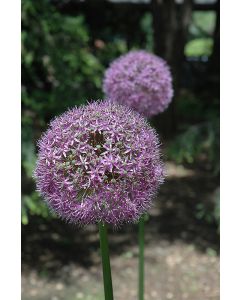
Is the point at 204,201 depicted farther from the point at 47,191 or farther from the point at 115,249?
the point at 47,191

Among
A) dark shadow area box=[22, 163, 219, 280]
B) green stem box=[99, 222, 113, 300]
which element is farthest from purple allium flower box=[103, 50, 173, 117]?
dark shadow area box=[22, 163, 219, 280]

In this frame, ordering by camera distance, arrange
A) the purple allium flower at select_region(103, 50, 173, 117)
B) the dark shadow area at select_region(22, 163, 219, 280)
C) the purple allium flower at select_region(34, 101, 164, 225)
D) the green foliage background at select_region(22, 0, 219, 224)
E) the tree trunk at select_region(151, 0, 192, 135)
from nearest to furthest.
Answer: the purple allium flower at select_region(34, 101, 164, 225) < the purple allium flower at select_region(103, 50, 173, 117) < the green foliage background at select_region(22, 0, 219, 224) < the dark shadow area at select_region(22, 163, 219, 280) < the tree trunk at select_region(151, 0, 192, 135)

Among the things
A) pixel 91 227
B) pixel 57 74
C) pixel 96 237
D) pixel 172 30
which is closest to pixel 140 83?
pixel 57 74

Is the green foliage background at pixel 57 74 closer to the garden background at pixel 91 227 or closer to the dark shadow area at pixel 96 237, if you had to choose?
the garden background at pixel 91 227

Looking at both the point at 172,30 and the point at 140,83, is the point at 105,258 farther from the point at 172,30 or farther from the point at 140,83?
the point at 172,30

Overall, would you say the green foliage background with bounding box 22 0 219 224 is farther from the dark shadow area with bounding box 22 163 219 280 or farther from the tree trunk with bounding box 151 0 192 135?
the tree trunk with bounding box 151 0 192 135

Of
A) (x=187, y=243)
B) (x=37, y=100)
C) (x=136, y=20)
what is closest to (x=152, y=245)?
(x=187, y=243)
